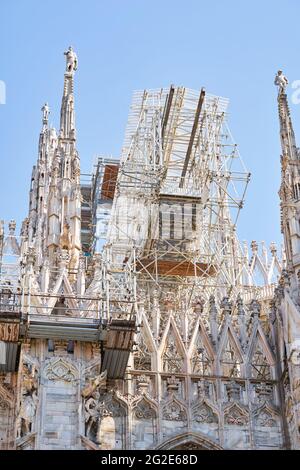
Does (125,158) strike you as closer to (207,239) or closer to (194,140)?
(194,140)

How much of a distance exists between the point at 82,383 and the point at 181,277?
11926 mm

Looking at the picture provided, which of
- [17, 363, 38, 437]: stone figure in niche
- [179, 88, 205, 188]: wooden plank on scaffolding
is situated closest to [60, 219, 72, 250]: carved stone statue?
[17, 363, 38, 437]: stone figure in niche

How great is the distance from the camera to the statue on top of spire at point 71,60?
32.5 m

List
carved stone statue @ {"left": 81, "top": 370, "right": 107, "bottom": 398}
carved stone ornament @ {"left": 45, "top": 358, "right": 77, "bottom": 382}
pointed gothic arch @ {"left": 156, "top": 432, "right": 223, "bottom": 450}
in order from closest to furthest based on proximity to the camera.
→ 1. carved stone statue @ {"left": 81, "top": 370, "right": 107, "bottom": 398}
2. carved stone ornament @ {"left": 45, "top": 358, "right": 77, "bottom": 382}
3. pointed gothic arch @ {"left": 156, "top": 432, "right": 223, "bottom": 450}

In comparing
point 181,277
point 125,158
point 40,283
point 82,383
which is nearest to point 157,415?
point 82,383

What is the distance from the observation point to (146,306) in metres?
33.2

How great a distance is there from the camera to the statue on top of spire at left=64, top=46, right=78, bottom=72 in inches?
1281

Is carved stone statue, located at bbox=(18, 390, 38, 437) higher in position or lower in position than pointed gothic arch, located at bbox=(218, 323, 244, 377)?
lower

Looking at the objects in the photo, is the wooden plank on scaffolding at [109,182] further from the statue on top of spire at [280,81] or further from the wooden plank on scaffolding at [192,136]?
the statue on top of spire at [280,81]

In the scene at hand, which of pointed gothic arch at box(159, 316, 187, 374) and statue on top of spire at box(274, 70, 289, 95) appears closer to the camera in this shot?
pointed gothic arch at box(159, 316, 187, 374)

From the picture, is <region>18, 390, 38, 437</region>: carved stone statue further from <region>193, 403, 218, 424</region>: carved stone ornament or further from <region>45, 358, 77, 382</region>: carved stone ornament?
<region>193, 403, 218, 424</region>: carved stone ornament

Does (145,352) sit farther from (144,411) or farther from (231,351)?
(144,411)

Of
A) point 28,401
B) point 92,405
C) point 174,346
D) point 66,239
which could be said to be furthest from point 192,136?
point 28,401

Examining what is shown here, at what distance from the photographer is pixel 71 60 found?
107ft
